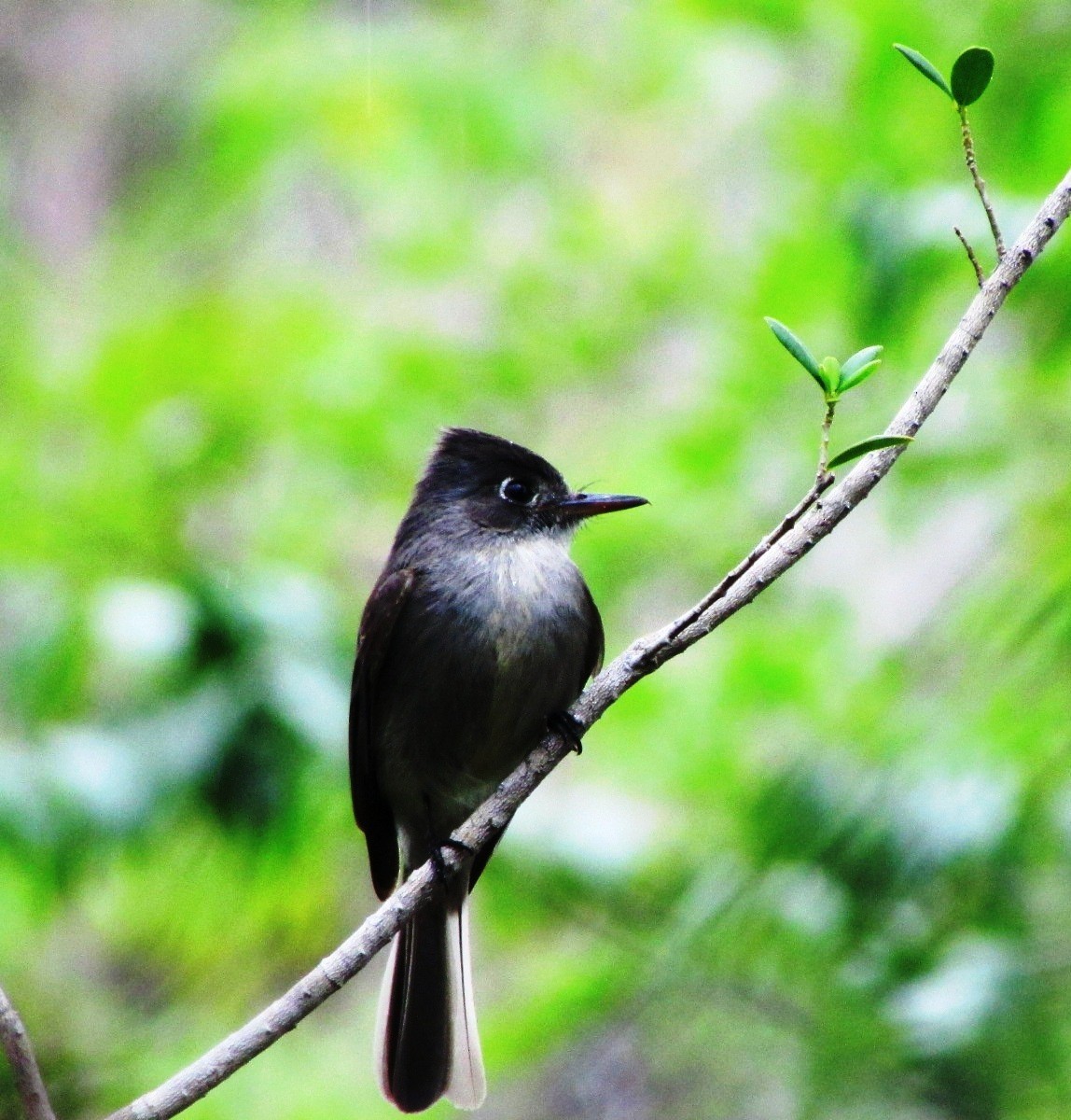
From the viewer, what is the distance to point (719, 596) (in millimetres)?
2387

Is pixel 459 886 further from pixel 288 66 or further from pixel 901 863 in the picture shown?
pixel 288 66

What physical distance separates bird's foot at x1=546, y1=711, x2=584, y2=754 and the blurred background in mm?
503

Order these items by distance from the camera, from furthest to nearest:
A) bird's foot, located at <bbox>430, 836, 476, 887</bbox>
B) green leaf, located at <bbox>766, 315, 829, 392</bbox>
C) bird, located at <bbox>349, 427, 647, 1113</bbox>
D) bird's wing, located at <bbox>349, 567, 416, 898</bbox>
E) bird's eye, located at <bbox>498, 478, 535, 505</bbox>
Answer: bird's eye, located at <bbox>498, 478, 535, 505</bbox> < bird's wing, located at <bbox>349, 567, 416, 898</bbox> < bird, located at <bbox>349, 427, 647, 1113</bbox> < bird's foot, located at <bbox>430, 836, 476, 887</bbox> < green leaf, located at <bbox>766, 315, 829, 392</bbox>

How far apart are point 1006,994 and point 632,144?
6900mm

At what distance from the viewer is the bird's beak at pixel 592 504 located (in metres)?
3.28

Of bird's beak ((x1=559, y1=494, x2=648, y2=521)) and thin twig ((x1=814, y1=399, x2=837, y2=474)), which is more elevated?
bird's beak ((x1=559, y1=494, x2=648, y2=521))

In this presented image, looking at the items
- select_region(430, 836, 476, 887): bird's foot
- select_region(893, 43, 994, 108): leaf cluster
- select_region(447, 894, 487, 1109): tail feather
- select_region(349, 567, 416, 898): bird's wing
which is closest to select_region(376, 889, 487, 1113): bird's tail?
select_region(447, 894, 487, 1109): tail feather

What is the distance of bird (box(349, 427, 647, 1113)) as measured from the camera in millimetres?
→ 3436

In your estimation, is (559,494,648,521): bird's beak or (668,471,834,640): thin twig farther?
(559,494,648,521): bird's beak

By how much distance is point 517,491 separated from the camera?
3.72 m

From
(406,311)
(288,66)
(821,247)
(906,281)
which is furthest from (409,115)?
(906,281)

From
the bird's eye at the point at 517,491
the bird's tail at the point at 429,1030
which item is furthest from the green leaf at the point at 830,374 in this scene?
the bird's tail at the point at 429,1030

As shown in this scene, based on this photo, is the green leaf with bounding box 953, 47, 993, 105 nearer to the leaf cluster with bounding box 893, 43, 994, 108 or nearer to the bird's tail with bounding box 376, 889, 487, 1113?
the leaf cluster with bounding box 893, 43, 994, 108

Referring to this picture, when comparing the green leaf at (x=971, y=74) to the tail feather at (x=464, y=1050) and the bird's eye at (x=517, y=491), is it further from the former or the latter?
the tail feather at (x=464, y=1050)
